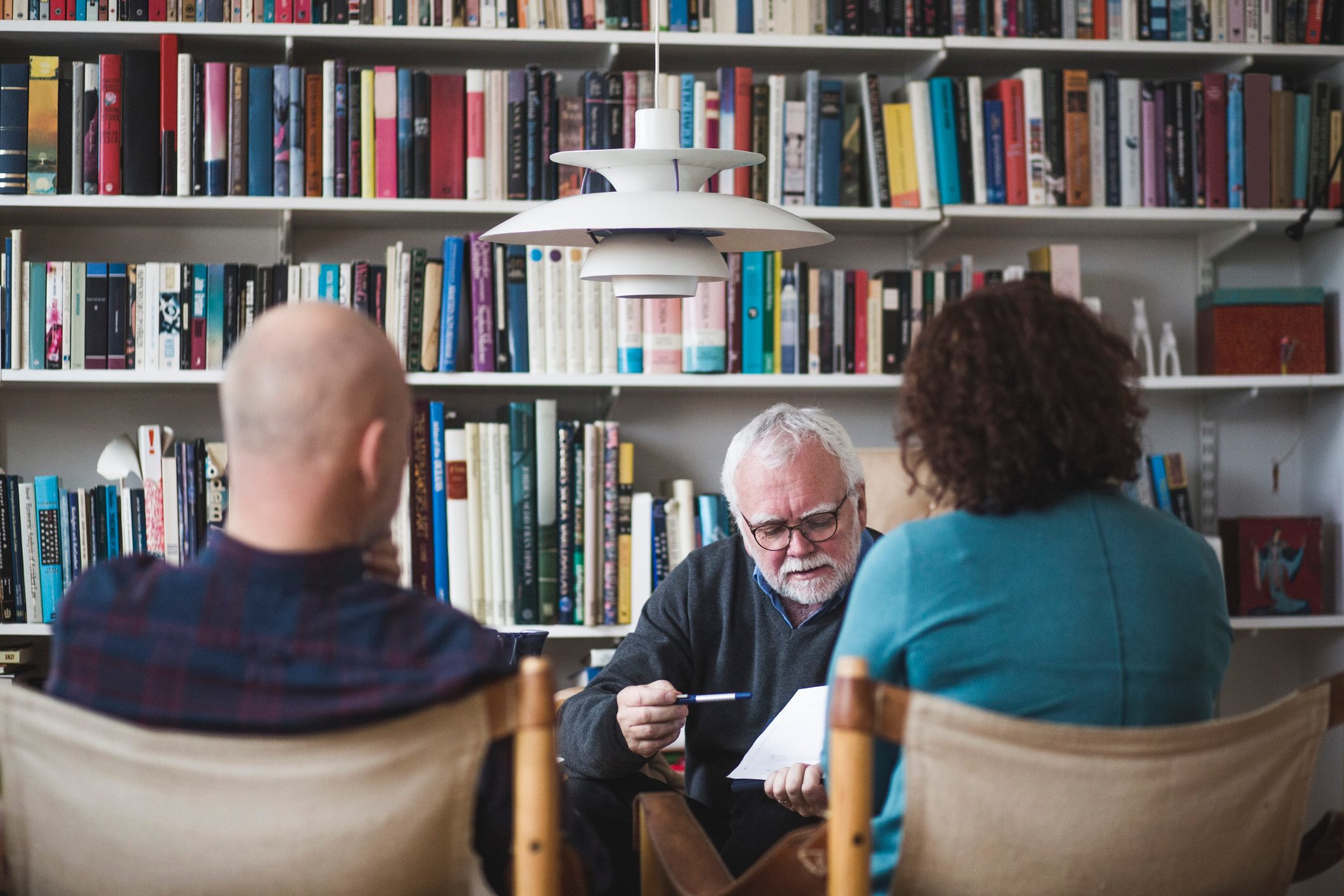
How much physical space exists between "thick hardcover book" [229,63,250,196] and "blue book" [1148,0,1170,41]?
1987 mm

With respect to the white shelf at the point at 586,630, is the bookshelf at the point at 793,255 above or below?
above

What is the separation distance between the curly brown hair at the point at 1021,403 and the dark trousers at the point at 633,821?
67cm

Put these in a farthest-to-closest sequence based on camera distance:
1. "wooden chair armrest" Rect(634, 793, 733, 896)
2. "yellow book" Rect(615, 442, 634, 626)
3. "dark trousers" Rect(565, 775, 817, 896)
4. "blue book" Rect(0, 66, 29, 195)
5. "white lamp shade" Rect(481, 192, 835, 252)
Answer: "yellow book" Rect(615, 442, 634, 626) < "blue book" Rect(0, 66, 29, 195) < "dark trousers" Rect(565, 775, 817, 896) < "white lamp shade" Rect(481, 192, 835, 252) < "wooden chair armrest" Rect(634, 793, 733, 896)

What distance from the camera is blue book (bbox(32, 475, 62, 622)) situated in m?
2.52

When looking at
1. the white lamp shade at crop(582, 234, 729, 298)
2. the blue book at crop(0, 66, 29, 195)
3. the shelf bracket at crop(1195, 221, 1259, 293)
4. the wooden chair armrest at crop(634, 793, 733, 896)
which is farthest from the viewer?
the shelf bracket at crop(1195, 221, 1259, 293)

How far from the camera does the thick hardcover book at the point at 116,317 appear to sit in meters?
2.54

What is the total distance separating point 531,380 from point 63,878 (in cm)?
167

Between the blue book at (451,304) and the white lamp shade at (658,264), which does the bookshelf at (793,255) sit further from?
the white lamp shade at (658,264)

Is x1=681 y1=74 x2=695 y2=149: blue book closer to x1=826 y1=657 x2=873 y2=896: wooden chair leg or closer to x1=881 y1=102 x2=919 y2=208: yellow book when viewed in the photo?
x1=881 y1=102 x2=919 y2=208: yellow book

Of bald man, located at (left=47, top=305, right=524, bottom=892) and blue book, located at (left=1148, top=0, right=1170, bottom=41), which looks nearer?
bald man, located at (left=47, top=305, right=524, bottom=892)

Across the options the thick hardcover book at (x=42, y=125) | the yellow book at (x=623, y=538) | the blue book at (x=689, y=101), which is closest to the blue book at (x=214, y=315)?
the thick hardcover book at (x=42, y=125)

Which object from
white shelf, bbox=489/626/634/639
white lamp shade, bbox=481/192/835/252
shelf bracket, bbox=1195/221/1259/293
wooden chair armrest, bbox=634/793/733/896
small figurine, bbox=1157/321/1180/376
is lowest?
wooden chair armrest, bbox=634/793/733/896

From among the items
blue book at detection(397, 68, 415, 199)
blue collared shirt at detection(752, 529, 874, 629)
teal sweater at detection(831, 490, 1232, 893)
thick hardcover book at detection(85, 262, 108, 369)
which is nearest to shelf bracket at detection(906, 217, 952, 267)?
blue collared shirt at detection(752, 529, 874, 629)

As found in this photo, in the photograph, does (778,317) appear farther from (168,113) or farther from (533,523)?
(168,113)
